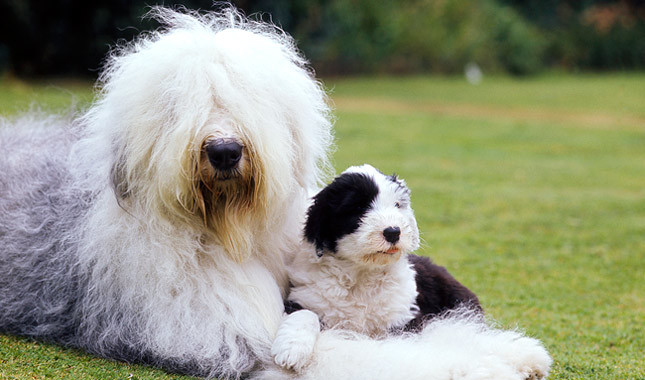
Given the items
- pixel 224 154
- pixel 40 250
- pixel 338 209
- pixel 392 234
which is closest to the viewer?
pixel 224 154

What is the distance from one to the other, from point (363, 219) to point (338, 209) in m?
0.12

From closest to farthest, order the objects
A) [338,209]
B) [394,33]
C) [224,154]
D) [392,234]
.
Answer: [224,154], [392,234], [338,209], [394,33]

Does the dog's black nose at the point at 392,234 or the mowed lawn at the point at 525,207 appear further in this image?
the mowed lawn at the point at 525,207

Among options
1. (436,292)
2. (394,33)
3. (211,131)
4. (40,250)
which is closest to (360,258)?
(436,292)

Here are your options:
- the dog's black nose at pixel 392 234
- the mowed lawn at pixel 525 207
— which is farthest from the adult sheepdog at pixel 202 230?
the dog's black nose at pixel 392 234

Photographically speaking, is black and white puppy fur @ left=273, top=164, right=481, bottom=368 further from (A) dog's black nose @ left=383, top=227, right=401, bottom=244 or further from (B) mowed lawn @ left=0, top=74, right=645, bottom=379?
(B) mowed lawn @ left=0, top=74, right=645, bottom=379

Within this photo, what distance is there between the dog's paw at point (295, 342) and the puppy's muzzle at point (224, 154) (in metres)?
0.67

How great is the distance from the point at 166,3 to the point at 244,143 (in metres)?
12.5

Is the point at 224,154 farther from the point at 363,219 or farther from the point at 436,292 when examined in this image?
the point at 436,292

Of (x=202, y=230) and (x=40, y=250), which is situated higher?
(x=202, y=230)

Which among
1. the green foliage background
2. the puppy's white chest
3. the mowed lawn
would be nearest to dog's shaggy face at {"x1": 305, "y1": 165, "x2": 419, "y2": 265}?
the puppy's white chest

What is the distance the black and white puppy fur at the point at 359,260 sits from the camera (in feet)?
11.1

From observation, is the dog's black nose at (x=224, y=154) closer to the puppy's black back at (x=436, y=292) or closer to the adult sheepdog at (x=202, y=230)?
the adult sheepdog at (x=202, y=230)

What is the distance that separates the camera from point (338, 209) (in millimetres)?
3436
